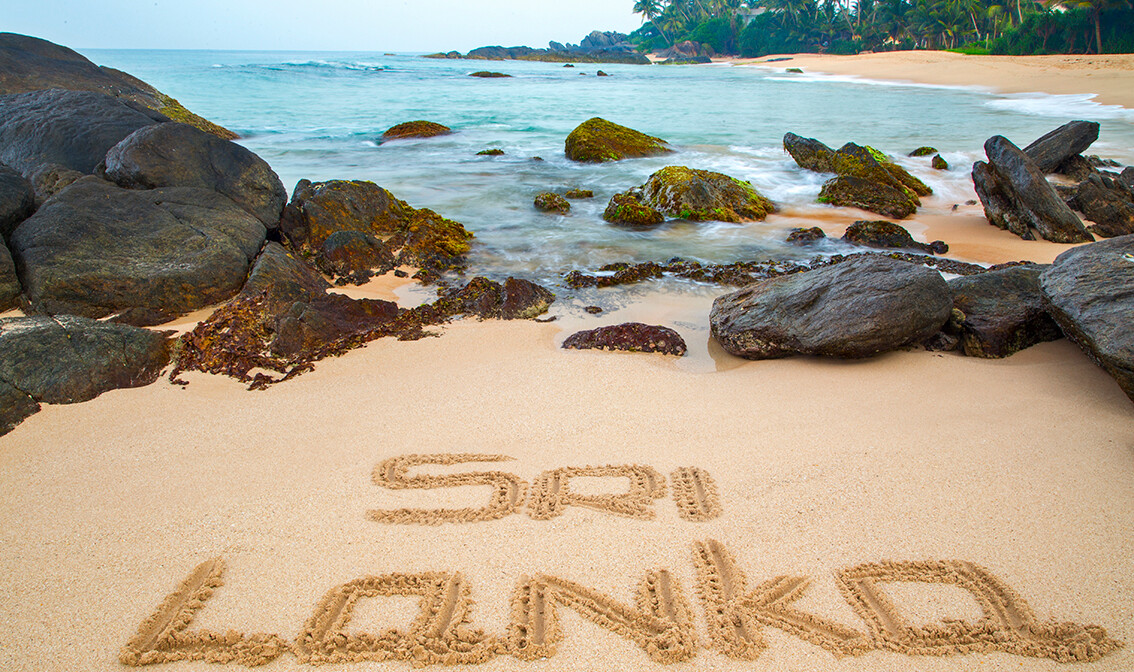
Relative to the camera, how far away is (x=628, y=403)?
11.9ft

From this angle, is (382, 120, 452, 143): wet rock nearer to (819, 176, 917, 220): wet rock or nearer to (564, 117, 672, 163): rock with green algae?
(564, 117, 672, 163): rock with green algae

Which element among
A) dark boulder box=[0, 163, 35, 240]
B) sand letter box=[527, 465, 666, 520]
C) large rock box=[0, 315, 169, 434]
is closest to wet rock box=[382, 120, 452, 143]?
dark boulder box=[0, 163, 35, 240]

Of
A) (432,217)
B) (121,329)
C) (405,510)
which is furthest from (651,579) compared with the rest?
(432,217)

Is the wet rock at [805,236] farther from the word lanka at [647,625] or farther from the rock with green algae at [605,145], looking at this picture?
the rock with green algae at [605,145]

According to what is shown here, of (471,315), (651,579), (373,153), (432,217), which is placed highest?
(373,153)

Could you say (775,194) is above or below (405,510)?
above

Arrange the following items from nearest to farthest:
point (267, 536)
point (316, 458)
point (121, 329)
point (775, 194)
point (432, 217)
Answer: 1. point (267, 536)
2. point (316, 458)
3. point (121, 329)
4. point (432, 217)
5. point (775, 194)

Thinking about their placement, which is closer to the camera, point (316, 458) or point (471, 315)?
point (316, 458)

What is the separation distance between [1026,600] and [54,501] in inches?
161

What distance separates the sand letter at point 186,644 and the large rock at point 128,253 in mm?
3318

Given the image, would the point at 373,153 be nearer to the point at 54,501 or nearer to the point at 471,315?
the point at 471,315

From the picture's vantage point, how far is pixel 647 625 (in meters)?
2.09

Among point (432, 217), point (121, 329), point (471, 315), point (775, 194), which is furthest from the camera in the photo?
point (775, 194)

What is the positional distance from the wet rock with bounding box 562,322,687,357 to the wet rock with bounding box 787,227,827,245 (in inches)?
147
